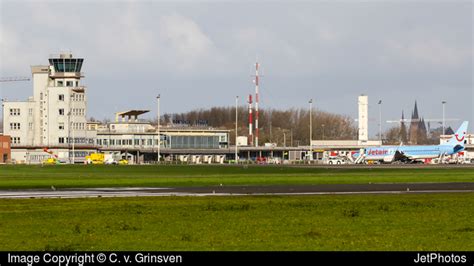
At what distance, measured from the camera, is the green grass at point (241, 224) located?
102 feet

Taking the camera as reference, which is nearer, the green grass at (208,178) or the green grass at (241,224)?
the green grass at (241,224)

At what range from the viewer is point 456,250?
28875mm

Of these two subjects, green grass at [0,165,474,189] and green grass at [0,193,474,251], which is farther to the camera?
green grass at [0,165,474,189]

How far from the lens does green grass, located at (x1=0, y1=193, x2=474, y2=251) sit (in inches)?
1223

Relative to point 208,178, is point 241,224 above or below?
below

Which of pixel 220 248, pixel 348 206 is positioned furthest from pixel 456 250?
pixel 348 206

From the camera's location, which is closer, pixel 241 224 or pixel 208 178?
pixel 241 224

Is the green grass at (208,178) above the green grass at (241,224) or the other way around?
above

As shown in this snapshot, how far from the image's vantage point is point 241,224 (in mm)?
38094

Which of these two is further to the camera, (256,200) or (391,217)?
(256,200)

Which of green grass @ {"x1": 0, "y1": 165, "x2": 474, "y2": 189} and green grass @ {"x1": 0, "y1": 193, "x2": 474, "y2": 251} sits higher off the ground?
green grass @ {"x1": 0, "y1": 165, "x2": 474, "y2": 189}
